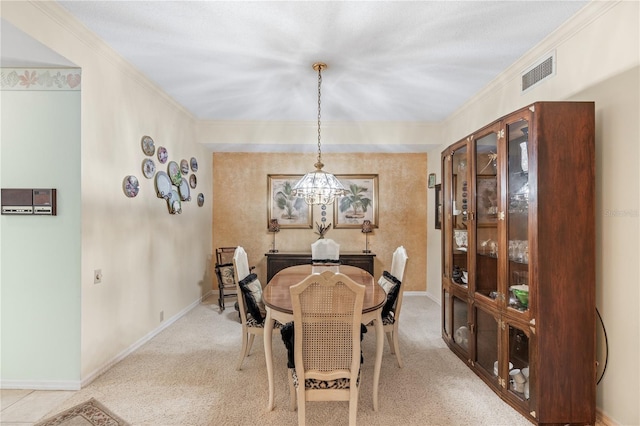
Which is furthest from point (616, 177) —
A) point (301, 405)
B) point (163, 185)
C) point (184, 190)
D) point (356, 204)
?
point (184, 190)

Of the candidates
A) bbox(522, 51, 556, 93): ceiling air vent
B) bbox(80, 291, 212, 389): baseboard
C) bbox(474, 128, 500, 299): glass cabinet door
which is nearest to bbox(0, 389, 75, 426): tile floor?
bbox(80, 291, 212, 389): baseboard

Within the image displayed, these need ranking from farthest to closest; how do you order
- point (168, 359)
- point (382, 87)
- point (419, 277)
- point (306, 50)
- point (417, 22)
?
point (419, 277), point (382, 87), point (168, 359), point (306, 50), point (417, 22)

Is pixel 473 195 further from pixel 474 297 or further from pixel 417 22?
pixel 417 22

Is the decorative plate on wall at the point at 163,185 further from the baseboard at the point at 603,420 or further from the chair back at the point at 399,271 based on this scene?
the baseboard at the point at 603,420

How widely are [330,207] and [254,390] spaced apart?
369 cm

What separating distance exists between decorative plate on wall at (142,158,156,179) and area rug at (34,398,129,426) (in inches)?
89.7

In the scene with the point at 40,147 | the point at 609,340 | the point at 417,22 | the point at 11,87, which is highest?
the point at 417,22

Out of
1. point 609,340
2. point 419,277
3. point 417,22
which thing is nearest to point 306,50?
point 417,22

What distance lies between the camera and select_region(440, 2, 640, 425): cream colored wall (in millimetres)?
2059

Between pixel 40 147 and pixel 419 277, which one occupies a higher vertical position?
pixel 40 147

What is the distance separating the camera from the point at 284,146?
5504mm

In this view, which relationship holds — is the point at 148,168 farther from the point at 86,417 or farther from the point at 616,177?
the point at 616,177

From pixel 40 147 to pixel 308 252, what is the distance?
12.9ft

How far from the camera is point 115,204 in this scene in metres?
3.15
